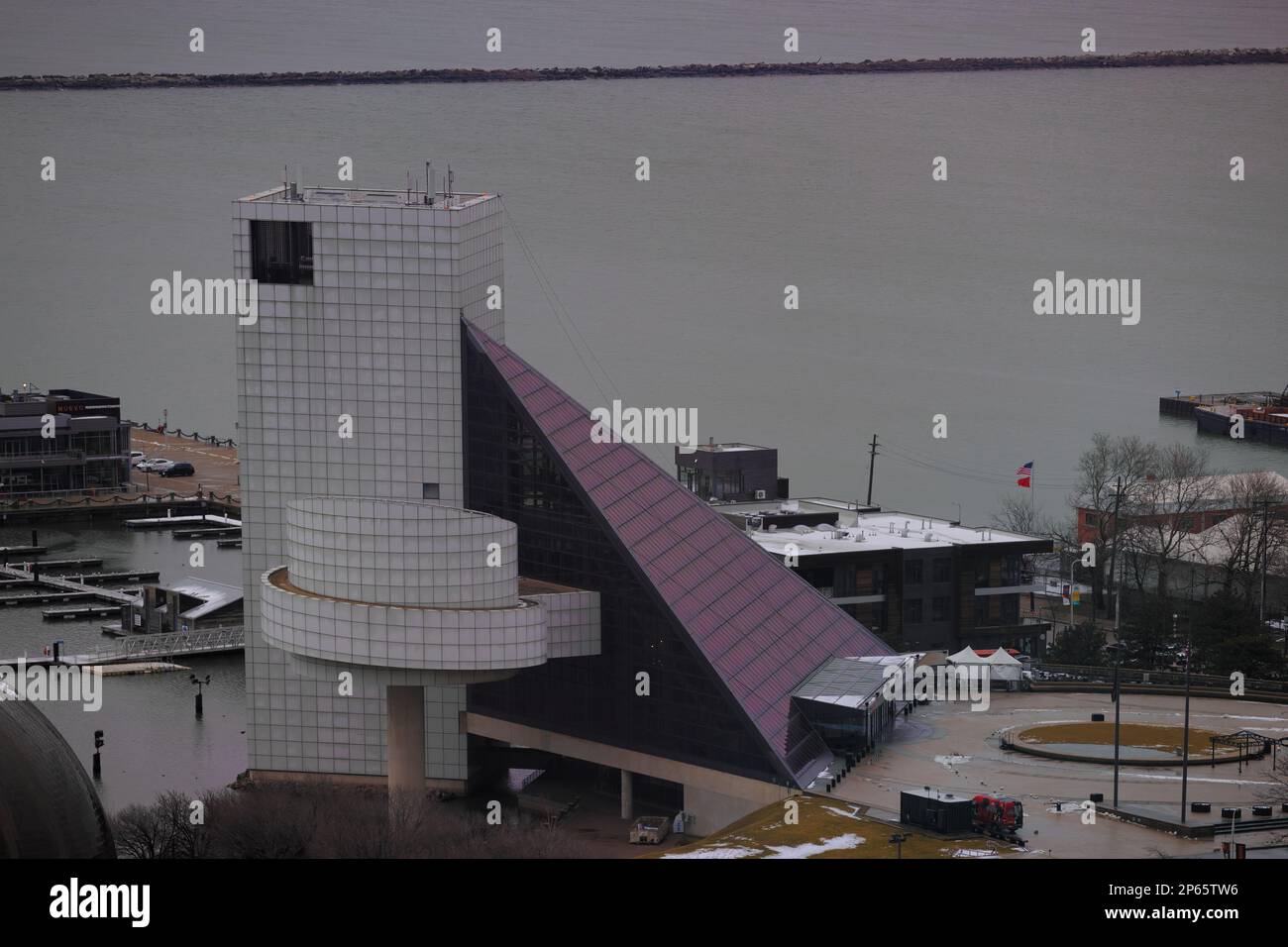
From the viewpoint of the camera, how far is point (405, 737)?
52.0m

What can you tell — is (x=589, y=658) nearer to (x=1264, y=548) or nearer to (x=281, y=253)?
(x=281, y=253)

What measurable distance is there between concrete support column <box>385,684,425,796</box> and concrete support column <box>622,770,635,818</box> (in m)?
4.56

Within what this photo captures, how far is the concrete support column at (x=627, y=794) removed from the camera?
53281mm

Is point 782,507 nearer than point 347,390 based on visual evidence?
No

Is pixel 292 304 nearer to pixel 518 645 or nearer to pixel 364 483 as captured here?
pixel 364 483

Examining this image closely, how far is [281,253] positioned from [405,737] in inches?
486

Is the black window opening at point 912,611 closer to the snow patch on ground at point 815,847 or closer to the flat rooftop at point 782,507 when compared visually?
the flat rooftop at point 782,507

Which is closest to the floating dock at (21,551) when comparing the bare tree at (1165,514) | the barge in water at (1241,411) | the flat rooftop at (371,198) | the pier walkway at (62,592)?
the pier walkway at (62,592)

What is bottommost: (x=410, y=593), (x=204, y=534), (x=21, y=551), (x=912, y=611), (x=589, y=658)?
(x=912, y=611)

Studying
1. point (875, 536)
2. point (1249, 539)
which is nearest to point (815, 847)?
point (875, 536)

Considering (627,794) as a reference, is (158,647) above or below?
above

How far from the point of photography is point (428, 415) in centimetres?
5644

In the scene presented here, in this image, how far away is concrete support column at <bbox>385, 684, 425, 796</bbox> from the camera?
51750 mm
